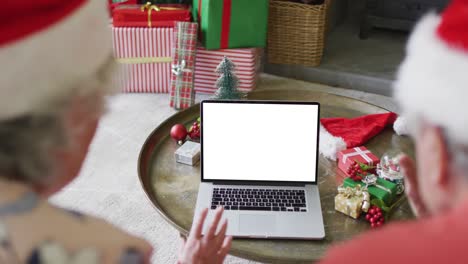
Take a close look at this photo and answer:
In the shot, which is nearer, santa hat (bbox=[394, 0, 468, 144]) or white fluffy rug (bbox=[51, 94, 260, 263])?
santa hat (bbox=[394, 0, 468, 144])

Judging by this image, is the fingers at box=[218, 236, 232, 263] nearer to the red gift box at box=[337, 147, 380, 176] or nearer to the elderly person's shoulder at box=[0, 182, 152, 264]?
the elderly person's shoulder at box=[0, 182, 152, 264]

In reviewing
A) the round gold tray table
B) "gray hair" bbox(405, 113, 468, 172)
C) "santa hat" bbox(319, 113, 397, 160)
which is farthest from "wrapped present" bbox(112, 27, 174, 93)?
"gray hair" bbox(405, 113, 468, 172)

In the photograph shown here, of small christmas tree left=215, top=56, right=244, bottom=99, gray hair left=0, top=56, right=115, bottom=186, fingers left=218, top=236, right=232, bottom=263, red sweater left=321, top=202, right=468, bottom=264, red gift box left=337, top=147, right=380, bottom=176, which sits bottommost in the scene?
fingers left=218, top=236, right=232, bottom=263

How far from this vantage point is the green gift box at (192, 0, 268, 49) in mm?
2621

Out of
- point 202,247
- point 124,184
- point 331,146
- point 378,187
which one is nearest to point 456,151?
point 202,247

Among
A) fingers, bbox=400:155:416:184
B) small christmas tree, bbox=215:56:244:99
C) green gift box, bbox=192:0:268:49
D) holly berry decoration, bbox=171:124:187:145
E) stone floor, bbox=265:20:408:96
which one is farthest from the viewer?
stone floor, bbox=265:20:408:96

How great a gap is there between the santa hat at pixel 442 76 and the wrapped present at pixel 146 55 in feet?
7.21

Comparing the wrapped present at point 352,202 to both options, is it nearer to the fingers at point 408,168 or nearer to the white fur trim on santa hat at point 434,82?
the fingers at point 408,168

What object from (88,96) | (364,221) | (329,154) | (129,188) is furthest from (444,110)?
(129,188)

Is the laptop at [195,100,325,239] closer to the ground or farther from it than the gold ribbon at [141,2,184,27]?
closer to the ground

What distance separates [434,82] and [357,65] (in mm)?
2641

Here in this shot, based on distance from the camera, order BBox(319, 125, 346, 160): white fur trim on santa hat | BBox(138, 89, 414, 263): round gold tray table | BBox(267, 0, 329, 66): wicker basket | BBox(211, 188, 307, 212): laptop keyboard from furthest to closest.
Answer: BBox(267, 0, 329, 66): wicker basket → BBox(319, 125, 346, 160): white fur trim on santa hat → BBox(211, 188, 307, 212): laptop keyboard → BBox(138, 89, 414, 263): round gold tray table

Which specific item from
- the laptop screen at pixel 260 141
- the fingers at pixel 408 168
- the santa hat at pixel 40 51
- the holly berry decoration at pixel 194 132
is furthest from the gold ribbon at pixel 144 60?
the santa hat at pixel 40 51

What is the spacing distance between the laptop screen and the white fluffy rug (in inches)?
19.8
